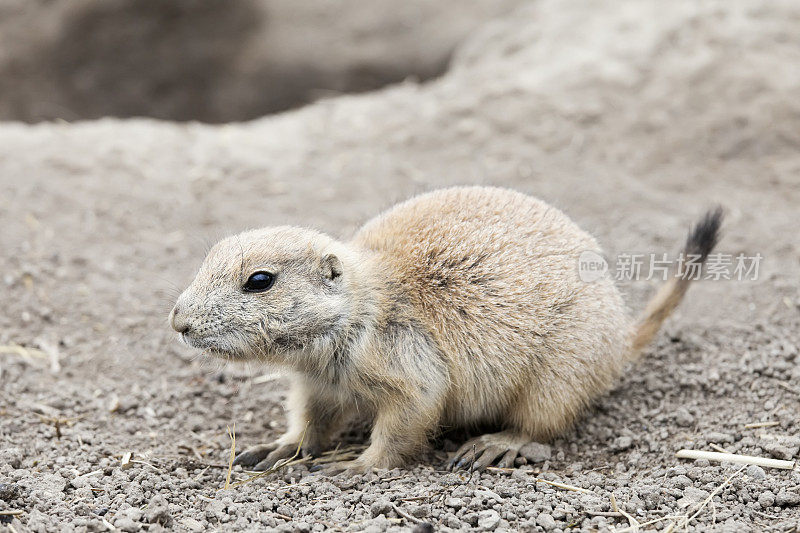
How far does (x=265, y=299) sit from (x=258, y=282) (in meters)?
0.09

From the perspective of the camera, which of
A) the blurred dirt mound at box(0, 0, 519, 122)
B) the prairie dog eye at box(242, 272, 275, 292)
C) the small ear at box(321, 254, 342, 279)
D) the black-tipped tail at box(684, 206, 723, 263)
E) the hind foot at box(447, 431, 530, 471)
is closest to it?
the prairie dog eye at box(242, 272, 275, 292)

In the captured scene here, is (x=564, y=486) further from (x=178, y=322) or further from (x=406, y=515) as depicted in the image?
(x=178, y=322)

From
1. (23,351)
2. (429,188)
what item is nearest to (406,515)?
(429,188)

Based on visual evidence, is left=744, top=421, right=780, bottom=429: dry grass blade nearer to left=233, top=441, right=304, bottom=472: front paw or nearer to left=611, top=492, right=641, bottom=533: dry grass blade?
left=611, top=492, right=641, bottom=533: dry grass blade

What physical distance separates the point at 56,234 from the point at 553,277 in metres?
4.11

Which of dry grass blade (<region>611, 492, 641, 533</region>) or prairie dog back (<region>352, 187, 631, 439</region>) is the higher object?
prairie dog back (<region>352, 187, 631, 439</region>)

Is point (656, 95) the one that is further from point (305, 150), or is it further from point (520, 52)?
point (305, 150)

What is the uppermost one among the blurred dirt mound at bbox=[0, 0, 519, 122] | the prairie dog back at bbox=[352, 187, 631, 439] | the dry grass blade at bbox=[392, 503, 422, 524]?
the blurred dirt mound at bbox=[0, 0, 519, 122]

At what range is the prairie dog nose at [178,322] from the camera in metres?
3.76

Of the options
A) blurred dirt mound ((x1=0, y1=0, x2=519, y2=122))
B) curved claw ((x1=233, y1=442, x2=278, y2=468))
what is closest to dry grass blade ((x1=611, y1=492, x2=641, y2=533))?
curved claw ((x1=233, y1=442, x2=278, y2=468))

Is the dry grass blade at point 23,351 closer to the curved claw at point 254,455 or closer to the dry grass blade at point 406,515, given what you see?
the curved claw at point 254,455

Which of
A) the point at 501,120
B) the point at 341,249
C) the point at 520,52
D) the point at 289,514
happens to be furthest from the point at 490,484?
the point at 520,52

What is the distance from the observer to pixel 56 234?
6.48 meters

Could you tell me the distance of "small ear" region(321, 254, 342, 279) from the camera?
13.3 ft
